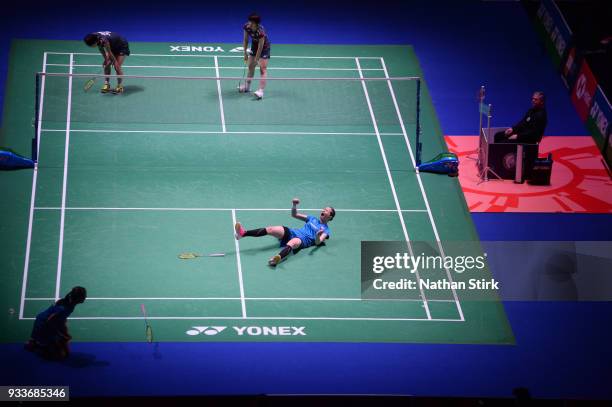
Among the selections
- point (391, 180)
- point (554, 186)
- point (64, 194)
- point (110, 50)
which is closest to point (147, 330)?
point (64, 194)

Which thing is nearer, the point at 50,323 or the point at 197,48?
the point at 50,323

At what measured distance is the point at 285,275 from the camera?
64.5ft

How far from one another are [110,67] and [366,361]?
8997mm

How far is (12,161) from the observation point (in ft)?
72.3

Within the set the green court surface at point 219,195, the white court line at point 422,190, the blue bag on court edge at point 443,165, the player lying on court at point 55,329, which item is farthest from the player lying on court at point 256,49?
the player lying on court at point 55,329

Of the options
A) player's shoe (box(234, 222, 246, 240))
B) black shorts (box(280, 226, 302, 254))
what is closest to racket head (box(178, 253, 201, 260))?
player's shoe (box(234, 222, 246, 240))

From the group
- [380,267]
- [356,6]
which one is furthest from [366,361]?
[356,6]

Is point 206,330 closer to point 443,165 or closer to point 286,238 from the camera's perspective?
point 286,238

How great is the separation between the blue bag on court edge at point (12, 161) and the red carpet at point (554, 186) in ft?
25.7

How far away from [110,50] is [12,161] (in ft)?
10.2

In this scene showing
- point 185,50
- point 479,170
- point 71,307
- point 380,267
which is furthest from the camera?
point 185,50

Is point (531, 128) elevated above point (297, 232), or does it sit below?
above

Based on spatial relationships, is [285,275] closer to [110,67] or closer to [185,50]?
[110,67]

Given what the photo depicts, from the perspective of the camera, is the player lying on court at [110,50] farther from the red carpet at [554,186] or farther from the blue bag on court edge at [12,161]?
the red carpet at [554,186]
